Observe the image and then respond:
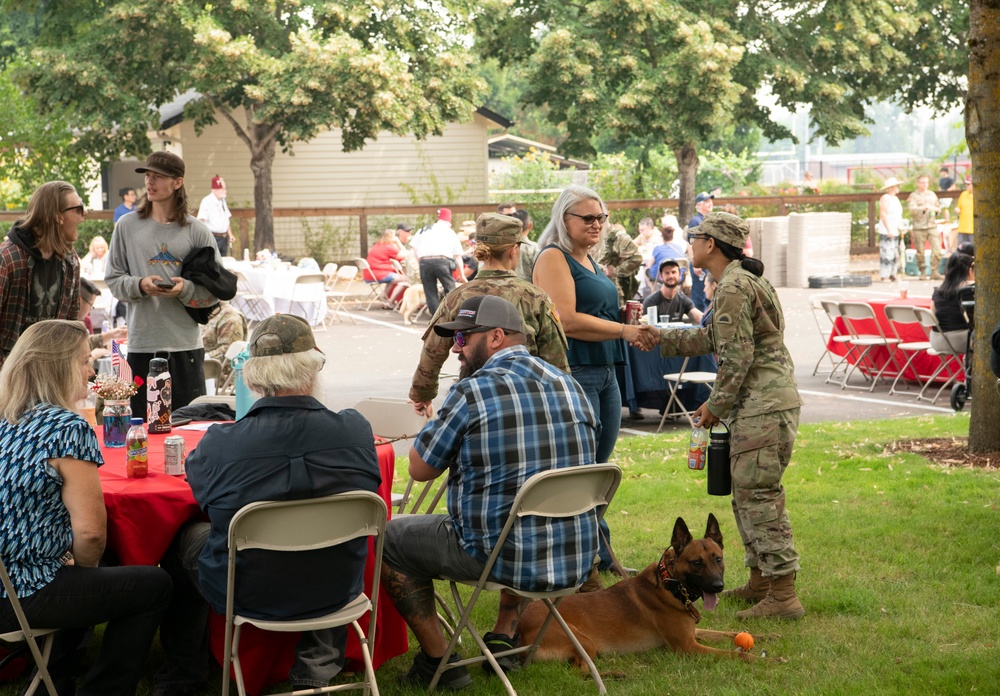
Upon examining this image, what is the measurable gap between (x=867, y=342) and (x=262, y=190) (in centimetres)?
1705

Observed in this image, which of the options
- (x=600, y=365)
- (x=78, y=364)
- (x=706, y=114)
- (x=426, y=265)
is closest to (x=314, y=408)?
(x=78, y=364)

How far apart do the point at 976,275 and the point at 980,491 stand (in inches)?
68.0

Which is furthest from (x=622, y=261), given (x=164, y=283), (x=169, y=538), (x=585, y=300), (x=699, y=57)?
(x=699, y=57)

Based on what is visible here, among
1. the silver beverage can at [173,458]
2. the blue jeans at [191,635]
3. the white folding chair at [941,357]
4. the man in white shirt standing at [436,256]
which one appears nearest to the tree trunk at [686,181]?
the man in white shirt standing at [436,256]

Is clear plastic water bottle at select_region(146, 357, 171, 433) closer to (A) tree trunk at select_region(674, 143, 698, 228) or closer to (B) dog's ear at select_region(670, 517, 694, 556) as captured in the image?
(B) dog's ear at select_region(670, 517, 694, 556)

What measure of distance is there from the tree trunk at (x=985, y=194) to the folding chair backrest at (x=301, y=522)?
5.86 metres

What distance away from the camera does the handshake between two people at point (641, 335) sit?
18.1ft

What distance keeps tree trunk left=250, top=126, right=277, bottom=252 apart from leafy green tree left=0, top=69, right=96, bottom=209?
436 cm

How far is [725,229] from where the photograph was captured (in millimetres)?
5070

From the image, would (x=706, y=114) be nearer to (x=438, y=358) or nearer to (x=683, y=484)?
(x=683, y=484)

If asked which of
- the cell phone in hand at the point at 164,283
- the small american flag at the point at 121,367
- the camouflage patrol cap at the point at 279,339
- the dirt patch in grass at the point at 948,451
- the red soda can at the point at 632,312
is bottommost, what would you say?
the dirt patch in grass at the point at 948,451

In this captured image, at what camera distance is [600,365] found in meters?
5.53

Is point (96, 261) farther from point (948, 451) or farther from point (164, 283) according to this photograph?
point (948, 451)

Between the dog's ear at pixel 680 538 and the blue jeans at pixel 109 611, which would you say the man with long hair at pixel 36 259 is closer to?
the blue jeans at pixel 109 611
